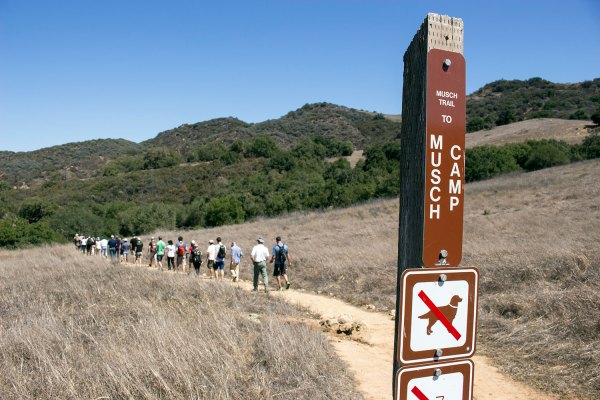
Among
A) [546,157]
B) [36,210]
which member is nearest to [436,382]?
[546,157]

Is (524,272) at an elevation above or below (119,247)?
above

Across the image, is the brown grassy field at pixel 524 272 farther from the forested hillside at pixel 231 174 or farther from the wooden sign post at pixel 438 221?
the forested hillside at pixel 231 174

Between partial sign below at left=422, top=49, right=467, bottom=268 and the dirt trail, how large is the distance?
13.1 feet

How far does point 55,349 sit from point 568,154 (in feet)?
149

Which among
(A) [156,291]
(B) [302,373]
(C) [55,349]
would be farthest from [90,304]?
(B) [302,373]

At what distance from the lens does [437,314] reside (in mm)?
2129

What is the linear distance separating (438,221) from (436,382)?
0.75 metres

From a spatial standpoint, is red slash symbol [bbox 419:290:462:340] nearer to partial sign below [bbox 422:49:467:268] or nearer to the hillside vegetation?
partial sign below [bbox 422:49:467:268]

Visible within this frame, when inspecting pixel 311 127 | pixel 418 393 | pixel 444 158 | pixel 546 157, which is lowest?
pixel 418 393

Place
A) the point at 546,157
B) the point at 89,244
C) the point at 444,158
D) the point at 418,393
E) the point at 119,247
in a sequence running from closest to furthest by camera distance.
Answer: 1. the point at 418,393
2. the point at 444,158
3. the point at 119,247
4. the point at 89,244
5. the point at 546,157

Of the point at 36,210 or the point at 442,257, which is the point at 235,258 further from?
the point at 36,210

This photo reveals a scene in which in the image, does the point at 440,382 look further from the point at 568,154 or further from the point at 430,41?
the point at 568,154

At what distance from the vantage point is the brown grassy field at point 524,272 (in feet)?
21.5

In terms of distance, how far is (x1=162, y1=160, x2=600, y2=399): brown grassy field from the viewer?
655 cm
